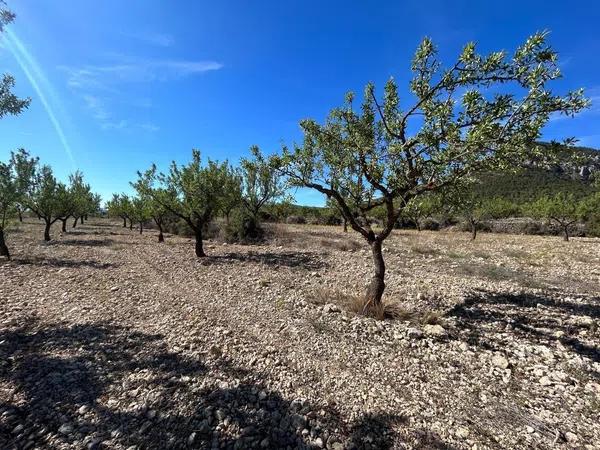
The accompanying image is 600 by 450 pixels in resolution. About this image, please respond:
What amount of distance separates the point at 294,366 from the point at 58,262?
59.5 ft

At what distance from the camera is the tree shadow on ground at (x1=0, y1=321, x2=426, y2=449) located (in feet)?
14.3

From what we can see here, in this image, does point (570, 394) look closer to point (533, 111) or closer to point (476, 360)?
point (476, 360)

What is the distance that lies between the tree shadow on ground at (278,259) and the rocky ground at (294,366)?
156 inches

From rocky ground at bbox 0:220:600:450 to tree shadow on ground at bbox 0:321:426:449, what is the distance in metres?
0.03

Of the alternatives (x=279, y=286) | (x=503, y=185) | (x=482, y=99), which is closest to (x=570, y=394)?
(x=482, y=99)

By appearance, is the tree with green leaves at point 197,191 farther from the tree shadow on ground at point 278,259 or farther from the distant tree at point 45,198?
the distant tree at point 45,198

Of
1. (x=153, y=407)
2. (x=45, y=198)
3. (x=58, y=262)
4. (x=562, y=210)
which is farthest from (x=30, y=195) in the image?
(x=562, y=210)

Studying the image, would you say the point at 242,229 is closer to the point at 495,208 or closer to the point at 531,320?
the point at 531,320

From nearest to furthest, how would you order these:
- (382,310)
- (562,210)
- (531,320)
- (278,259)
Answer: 1. (531,320)
2. (382,310)
3. (278,259)
4. (562,210)

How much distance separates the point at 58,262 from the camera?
682 inches

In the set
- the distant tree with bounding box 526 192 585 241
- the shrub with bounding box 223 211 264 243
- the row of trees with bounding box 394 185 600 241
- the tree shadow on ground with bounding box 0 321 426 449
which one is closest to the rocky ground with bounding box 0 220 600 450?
the tree shadow on ground with bounding box 0 321 426 449

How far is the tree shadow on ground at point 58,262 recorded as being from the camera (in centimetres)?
1649

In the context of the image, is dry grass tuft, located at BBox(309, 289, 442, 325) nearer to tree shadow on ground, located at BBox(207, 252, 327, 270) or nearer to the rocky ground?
the rocky ground

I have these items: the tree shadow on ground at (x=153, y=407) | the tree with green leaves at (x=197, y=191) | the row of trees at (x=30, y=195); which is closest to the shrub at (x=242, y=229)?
the tree with green leaves at (x=197, y=191)
